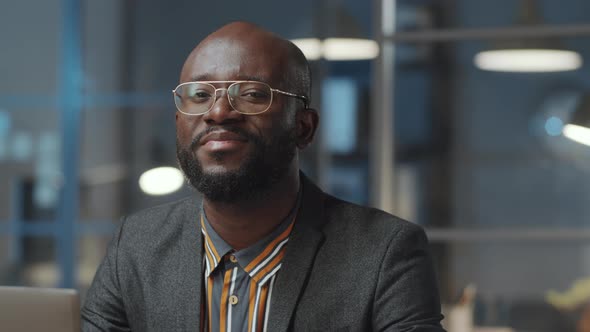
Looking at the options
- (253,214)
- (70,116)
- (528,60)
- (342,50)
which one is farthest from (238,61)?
(70,116)

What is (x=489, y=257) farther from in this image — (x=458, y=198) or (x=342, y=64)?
(x=342, y=64)

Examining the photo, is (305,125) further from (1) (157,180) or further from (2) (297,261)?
(1) (157,180)

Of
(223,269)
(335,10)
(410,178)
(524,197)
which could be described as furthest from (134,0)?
(223,269)

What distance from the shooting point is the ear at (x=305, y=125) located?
1.58 metres

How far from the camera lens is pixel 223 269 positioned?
5.27ft

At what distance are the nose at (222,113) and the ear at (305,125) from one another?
0.46 feet

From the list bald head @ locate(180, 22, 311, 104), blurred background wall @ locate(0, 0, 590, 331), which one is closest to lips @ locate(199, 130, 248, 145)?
bald head @ locate(180, 22, 311, 104)

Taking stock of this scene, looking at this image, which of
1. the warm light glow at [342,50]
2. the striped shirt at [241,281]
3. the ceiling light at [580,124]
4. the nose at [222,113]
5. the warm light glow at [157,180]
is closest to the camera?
the nose at [222,113]

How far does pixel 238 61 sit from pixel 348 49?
246 cm

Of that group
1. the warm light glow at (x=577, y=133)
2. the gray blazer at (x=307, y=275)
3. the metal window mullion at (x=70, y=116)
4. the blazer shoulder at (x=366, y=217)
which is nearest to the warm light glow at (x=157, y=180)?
the metal window mullion at (x=70, y=116)

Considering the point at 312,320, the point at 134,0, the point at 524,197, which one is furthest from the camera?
the point at 134,0

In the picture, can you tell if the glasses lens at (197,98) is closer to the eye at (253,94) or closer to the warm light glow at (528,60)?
the eye at (253,94)

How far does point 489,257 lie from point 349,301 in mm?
2466

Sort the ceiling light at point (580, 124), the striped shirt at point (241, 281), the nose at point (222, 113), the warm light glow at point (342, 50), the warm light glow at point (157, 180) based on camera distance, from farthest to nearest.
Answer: the warm light glow at point (157, 180), the warm light glow at point (342, 50), the ceiling light at point (580, 124), the striped shirt at point (241, 281), the nose at point (222, 113)
